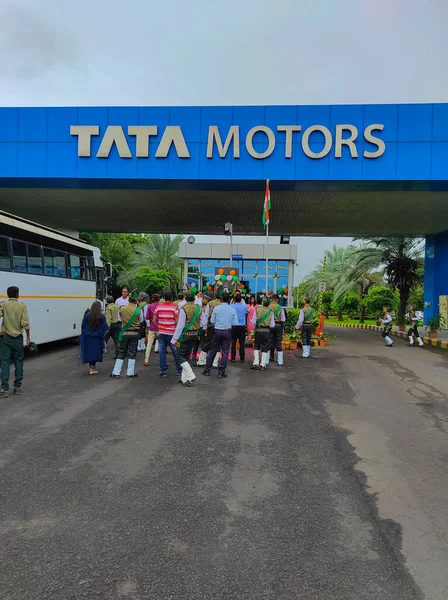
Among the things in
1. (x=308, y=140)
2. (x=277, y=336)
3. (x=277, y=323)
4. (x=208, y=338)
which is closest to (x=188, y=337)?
(x=208, y=338)

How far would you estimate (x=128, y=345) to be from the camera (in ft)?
30.7

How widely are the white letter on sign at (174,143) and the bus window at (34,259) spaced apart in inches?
229

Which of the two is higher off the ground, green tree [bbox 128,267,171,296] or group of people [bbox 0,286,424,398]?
green tree [bbox 128,267,171,296]

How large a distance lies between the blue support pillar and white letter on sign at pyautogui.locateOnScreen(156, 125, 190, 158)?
51.7 feet

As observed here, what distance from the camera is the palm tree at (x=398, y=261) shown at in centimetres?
2580

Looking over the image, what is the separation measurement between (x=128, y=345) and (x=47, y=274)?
500 centimetres

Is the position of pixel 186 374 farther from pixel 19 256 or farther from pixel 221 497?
pixel 19 256

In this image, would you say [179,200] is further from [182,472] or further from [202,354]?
[182,472]

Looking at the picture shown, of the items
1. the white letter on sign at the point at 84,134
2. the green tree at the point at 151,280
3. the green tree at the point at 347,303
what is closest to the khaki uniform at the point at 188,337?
the white letter on sign at the point at 84,134

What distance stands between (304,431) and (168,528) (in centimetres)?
297

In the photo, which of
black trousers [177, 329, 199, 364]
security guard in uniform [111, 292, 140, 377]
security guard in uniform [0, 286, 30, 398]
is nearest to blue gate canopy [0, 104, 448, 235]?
security guard in uniform [111, 292, 140, 377]

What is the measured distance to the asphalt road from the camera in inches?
110

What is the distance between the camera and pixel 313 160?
15.7 m

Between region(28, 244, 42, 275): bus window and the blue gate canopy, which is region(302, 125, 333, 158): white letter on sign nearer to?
the blue gate canopy
